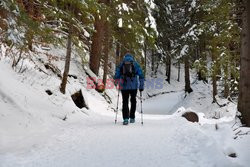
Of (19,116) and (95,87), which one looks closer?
(19,116)

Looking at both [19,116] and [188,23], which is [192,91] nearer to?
[188,23]

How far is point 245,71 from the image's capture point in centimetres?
759

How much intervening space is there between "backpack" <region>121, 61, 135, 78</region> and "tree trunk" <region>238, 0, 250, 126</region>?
322 centimetres

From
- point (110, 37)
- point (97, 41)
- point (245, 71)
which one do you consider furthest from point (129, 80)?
point (97, 41)

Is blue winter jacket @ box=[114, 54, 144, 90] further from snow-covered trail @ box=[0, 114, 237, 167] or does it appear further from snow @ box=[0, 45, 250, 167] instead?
snow-covered trail @ box=[0, 114, 237, 167]

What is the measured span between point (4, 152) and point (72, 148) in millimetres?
1222

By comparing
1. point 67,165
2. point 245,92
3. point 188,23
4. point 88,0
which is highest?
point 188,23

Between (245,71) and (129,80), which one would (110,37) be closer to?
(129,80)

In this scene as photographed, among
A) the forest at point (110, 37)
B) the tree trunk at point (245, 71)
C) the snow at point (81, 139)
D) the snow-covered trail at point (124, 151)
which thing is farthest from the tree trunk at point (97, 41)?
the tree trunk at point (245, 71)

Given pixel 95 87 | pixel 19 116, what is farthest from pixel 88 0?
pixel 95 87

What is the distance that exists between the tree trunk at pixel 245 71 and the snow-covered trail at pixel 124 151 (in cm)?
150

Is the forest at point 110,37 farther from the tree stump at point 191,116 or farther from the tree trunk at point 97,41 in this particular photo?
the tree stump at point 191,116

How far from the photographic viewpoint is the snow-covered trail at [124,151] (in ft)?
16.8

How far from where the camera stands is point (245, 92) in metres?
7.66
